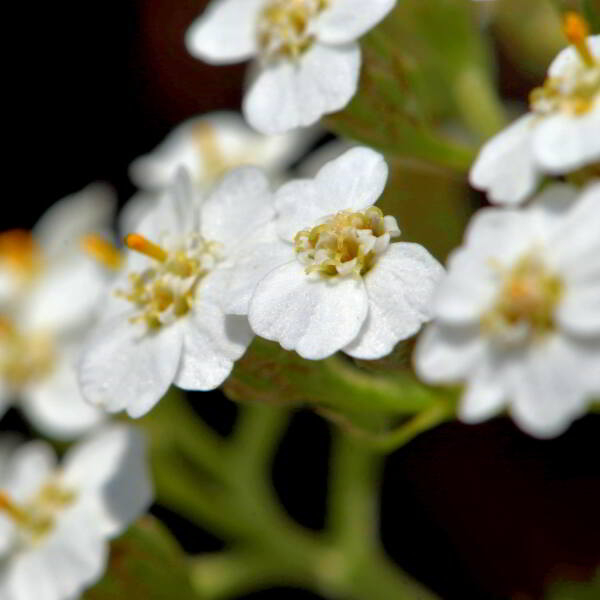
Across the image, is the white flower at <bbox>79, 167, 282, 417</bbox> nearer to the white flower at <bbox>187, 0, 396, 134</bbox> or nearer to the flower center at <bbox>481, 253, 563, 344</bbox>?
the white flower at <bbox>187, 0, 396, 134</bbox>

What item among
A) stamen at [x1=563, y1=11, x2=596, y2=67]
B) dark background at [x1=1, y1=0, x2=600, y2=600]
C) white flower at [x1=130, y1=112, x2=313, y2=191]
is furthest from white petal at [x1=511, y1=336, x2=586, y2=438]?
dark background at [x1=1, y1=0, x2=600, y2=600]

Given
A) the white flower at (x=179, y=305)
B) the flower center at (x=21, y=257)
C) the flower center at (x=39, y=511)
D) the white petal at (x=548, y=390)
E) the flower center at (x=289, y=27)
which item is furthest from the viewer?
the flower center at (x=21, y=257)

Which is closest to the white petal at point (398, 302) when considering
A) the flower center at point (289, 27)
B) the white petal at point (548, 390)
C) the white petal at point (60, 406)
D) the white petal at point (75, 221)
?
the white petal at point (548, 390)

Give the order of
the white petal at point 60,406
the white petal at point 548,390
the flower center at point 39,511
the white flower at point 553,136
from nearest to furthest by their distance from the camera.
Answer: the white petal at point 548,390
the white flower at point 553,136
the flower center at point 39,511
the white petal at point 60,406

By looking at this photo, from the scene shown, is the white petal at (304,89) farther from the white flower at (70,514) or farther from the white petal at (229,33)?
the white flower at (70,514)

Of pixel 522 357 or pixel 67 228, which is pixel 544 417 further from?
pixel 67 228
